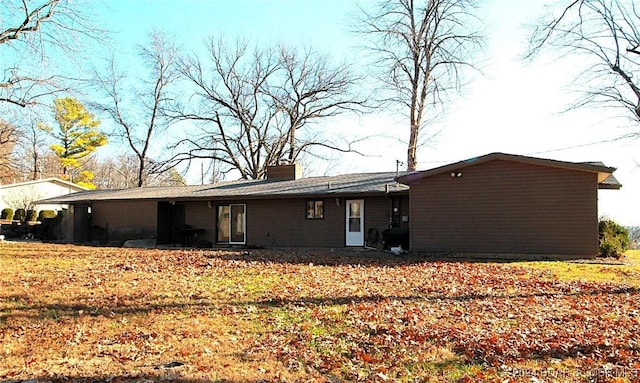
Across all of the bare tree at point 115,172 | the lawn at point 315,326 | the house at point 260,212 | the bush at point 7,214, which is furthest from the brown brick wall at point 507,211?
the bare tree at point 115,172

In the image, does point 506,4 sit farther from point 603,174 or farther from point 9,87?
point 9,87

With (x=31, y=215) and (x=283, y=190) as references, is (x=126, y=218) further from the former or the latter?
(x=31, y=215)

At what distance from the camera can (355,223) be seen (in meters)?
17.4

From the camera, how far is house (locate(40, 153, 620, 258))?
13414mm

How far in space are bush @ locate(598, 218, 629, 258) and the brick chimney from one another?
12423 millimetres

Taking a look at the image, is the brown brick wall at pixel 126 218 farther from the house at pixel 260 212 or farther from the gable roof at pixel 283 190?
the gable roof at pixel 283 190

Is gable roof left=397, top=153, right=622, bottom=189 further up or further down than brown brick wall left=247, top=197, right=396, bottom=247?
further up

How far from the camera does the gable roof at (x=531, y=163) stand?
1275 cm

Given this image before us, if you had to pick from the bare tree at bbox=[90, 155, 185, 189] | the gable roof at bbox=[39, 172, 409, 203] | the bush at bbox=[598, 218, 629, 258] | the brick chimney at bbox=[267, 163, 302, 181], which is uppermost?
the bare tree at bbox=[90, 155, 185, 189]

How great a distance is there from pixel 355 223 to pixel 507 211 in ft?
17.6

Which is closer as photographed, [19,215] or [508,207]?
[508,207]

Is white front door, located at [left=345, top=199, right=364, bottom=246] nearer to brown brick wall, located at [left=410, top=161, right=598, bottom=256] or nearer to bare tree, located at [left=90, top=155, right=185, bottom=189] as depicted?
brown brick wall, located at [left=410, top=161, right=598, bottom=256]

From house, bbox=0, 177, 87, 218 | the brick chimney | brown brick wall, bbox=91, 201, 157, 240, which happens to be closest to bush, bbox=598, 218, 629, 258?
the brick chimney

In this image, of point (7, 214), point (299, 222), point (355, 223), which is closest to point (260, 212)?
point (299, 222)
